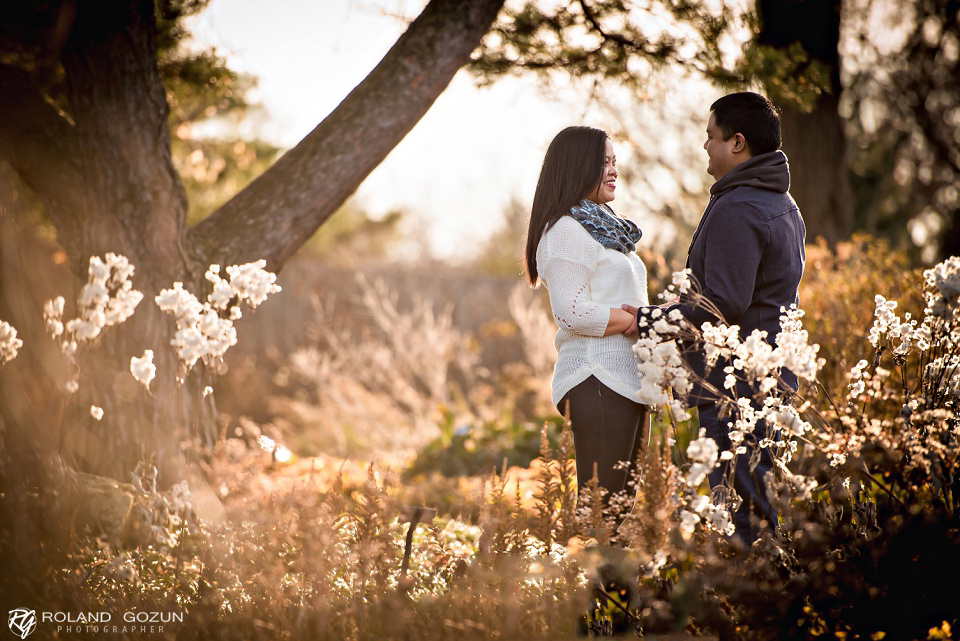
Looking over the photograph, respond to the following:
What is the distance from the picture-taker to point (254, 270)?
8.90 ft

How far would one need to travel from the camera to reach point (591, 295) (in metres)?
2.72

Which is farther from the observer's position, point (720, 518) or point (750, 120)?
point (750, 120)

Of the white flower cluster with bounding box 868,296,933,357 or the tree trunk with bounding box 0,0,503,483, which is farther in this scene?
the tree trunk with bounding box 0,0,503,483

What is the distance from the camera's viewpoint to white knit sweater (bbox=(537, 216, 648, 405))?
2.62m

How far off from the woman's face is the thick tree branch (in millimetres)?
1705

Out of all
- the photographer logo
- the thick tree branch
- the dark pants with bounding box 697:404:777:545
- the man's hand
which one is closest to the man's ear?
the man's hand

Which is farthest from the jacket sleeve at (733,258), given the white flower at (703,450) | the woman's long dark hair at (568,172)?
the white flower at (703,450)

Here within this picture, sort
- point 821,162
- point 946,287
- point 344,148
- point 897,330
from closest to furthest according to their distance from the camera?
point 946,287
point 897,330
point 344,148
point 821,162

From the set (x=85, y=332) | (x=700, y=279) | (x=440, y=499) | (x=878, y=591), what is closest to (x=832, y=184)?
A: (x=440, y=499)

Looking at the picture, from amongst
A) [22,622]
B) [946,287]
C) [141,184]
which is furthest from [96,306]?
[946,287]

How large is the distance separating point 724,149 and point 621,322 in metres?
0.72

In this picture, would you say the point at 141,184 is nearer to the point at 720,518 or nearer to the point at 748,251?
the point at 748,251

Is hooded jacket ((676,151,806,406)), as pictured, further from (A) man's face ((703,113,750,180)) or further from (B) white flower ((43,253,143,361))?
(B) white flower ((43,253,143,361))

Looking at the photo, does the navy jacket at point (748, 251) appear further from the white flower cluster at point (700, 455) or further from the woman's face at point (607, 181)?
the white flower cluster at point (700, 455)
